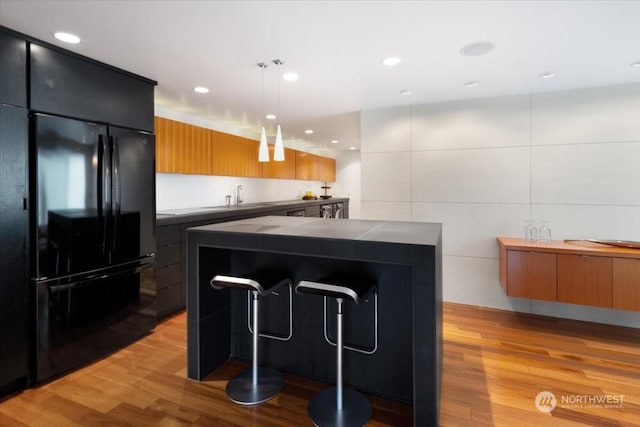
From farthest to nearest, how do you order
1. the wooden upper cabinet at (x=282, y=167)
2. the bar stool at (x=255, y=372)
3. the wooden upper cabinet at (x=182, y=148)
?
the wooden upper cabinet at (x=282, y=167), the wooden upper cabinet at (x=182, y=148), the bar stool at (x=255, y=372)

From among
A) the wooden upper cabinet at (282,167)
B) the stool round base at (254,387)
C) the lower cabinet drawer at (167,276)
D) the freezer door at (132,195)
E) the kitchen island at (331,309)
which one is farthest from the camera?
the wooden upper cabinet at (282,167)

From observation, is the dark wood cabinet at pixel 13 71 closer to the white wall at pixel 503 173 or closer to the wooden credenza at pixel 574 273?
the white wall at pixel 503 173

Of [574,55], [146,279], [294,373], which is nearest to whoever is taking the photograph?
[294,373]

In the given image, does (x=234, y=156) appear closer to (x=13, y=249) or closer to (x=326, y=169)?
(x=13, y=249)

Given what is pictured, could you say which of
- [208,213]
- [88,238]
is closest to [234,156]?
[208,213]

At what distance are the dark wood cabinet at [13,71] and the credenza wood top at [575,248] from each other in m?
4.14

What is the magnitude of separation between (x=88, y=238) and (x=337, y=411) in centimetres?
221

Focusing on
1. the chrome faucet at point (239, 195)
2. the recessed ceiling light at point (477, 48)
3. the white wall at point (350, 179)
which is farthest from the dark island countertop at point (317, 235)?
the white wall at point (350, 179)

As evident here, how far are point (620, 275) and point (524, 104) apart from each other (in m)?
1.91

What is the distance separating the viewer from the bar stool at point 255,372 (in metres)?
2.00

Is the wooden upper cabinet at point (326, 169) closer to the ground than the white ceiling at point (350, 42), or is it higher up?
closer to the ground

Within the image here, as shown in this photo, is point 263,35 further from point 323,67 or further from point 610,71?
point 610,71

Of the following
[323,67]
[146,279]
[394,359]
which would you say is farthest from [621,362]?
[146,279]

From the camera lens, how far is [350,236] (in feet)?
6.30
